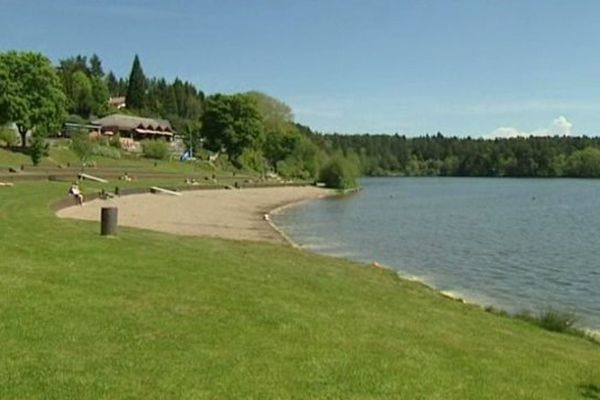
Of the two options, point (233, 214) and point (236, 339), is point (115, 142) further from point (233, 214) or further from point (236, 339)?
point (236, 339)

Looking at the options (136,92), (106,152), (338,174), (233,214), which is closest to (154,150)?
(106,152)

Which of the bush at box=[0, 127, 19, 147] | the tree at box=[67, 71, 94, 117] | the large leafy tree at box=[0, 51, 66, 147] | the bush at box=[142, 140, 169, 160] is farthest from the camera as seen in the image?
the tree at box=[67, 71, 94, 117]

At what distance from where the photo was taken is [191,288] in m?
14.4

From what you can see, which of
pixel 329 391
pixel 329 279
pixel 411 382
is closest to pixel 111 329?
pixel 329 391

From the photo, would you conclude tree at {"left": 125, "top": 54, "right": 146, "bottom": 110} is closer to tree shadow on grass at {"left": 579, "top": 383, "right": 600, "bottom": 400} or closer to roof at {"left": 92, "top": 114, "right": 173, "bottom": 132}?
roof at {"left": 92, "top": 114, "right": 173, "bottom": 132}

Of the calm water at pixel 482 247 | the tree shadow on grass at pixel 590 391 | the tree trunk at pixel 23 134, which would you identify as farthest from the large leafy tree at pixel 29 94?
the tree shadow on grass at pixel 590 391

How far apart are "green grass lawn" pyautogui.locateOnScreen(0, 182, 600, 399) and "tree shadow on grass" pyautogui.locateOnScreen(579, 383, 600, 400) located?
29 millimetres

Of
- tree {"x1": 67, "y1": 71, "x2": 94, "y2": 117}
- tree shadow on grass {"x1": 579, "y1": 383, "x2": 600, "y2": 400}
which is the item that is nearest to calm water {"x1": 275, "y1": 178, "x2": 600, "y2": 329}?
tree shadow on grass {"x1": 579, "y1": 383, "x2": 600, "y2": 400}

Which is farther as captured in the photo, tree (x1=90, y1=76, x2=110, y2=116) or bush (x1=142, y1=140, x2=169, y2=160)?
tree (x1=90, y1=76, x2=110, y2=116)

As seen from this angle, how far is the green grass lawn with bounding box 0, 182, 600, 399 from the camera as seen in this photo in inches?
347

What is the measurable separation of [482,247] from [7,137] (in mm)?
69927

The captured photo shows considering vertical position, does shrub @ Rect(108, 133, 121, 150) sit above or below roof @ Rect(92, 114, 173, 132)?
below

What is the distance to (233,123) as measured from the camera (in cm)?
13988

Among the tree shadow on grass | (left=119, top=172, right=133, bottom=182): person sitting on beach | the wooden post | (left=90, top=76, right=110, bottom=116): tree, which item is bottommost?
(left=119, top=172, right=133, bottom=182): person sitting on beach
